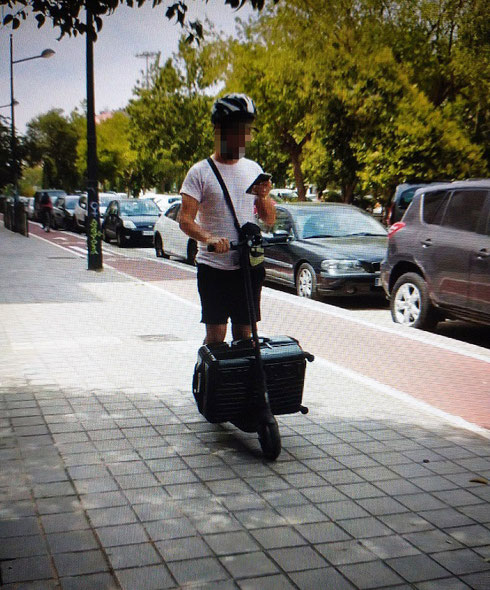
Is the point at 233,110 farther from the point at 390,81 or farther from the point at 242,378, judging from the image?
the point at 390,81

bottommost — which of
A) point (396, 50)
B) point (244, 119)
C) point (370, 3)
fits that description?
point (244, 119)

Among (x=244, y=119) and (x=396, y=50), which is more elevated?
(x=396, y=50)

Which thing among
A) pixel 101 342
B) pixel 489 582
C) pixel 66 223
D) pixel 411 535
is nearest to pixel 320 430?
pixel 411 535

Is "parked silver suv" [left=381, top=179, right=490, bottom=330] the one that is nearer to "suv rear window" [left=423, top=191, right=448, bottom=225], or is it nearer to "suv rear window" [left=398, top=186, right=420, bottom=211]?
"suv rear window" [left=423, top=191, right=448, bottom=225]

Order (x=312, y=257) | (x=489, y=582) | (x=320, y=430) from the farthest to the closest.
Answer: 1. (x=312, y=257)
2. (x=320, y=430)
3. (x=489, y=582)

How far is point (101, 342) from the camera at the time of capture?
25.9ft

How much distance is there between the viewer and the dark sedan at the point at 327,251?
37.9ft

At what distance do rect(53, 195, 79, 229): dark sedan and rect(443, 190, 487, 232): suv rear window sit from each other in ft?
85.0

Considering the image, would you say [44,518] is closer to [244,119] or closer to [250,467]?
[250,467]

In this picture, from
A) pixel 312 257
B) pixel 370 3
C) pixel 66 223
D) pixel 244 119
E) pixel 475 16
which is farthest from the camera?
pixel 66 223

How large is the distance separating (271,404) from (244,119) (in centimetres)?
162

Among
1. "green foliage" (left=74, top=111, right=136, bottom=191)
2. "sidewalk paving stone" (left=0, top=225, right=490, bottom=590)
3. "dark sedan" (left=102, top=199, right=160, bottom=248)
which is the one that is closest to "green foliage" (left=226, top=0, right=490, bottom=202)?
"dark sedan" (left=102, top=199, right=160, bottom=248)

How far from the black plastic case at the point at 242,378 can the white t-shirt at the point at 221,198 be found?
0.51 metres

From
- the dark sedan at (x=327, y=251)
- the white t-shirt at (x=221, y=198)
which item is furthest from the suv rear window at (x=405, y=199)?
the white t-shirt at (x=221, y=198)
